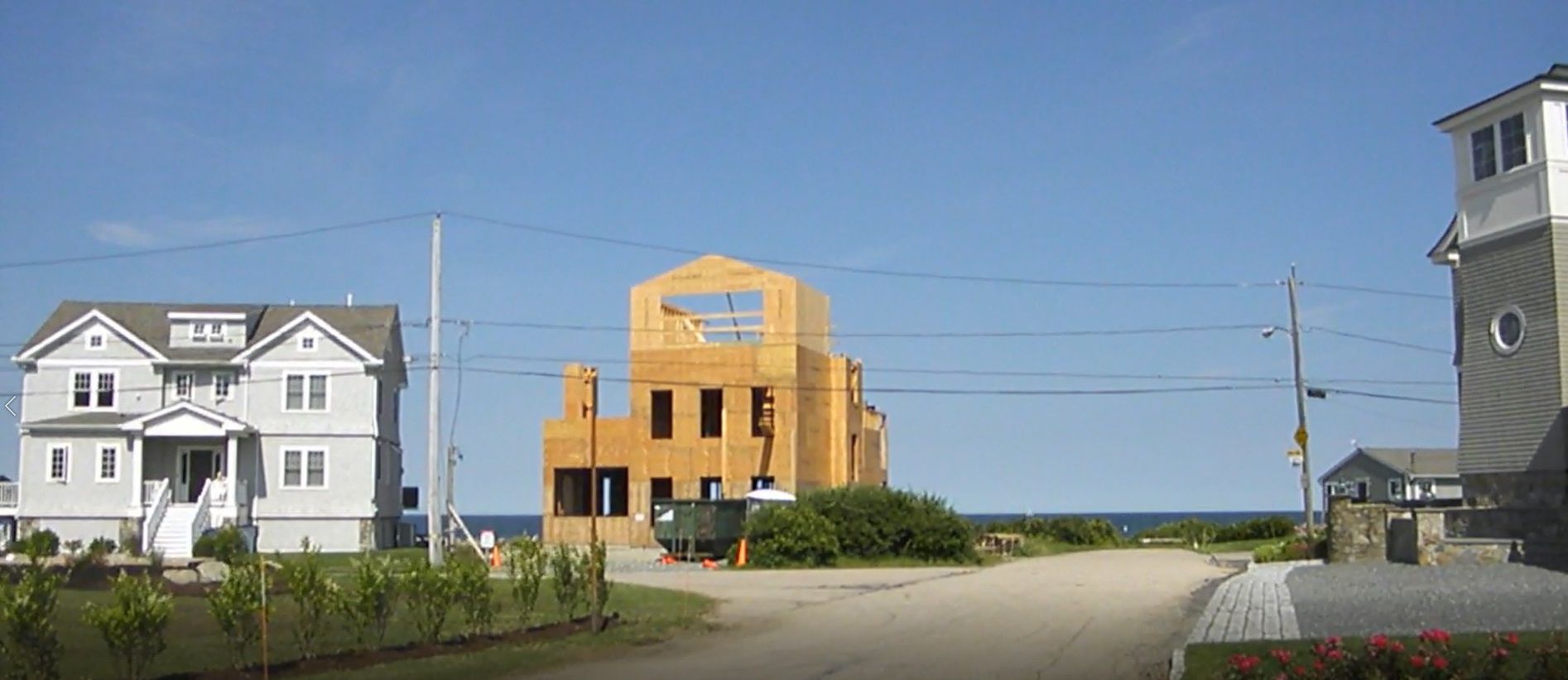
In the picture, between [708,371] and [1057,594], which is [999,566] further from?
[708,371]

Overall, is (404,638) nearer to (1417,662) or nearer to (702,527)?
(1417,662)

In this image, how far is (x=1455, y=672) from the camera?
481 inches

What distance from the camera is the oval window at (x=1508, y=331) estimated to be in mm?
27922

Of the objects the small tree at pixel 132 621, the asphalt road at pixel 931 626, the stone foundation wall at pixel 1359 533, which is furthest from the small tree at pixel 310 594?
the stone foundation wall at pixel 1359 533

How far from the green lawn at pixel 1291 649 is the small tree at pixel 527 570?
339 inches

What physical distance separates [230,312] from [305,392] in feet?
13.5

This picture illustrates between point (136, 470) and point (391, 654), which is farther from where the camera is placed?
point (136, 470)

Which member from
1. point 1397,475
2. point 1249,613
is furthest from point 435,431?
point 1397,475

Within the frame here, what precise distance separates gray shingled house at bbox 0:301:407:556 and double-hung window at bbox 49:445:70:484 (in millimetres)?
38

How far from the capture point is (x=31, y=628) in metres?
14.0

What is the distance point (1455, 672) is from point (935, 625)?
995cm

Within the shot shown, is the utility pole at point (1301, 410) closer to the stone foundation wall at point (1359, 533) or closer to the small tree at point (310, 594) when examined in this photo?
the stone foundation wall at point (1359, 533)

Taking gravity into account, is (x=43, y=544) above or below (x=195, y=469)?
below

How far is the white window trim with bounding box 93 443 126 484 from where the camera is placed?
48812mm
